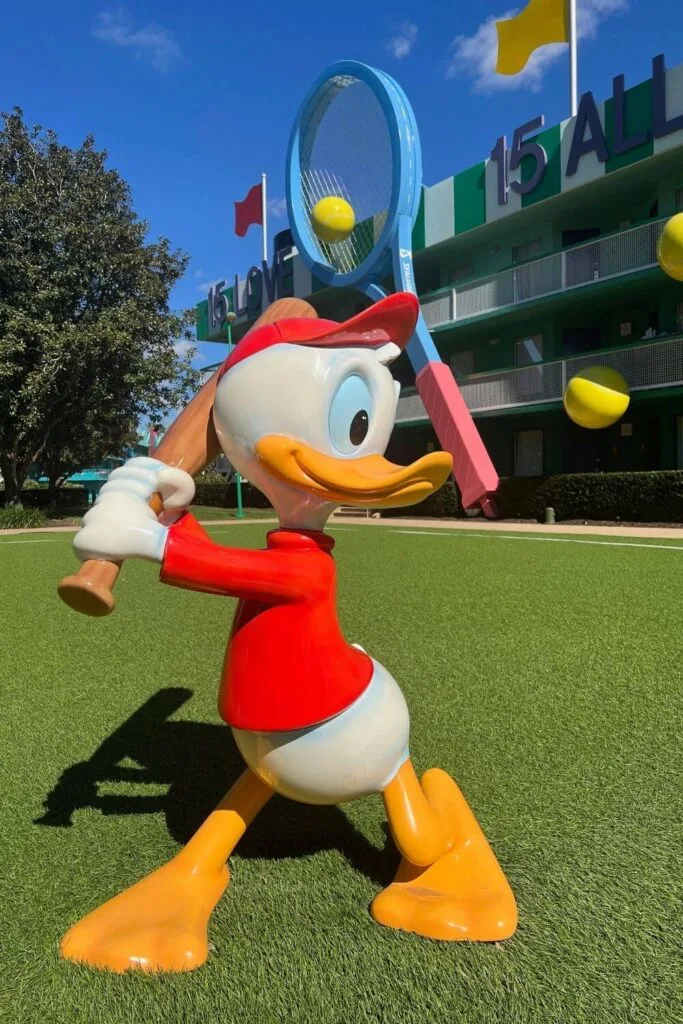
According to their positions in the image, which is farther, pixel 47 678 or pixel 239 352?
pixel 47 678

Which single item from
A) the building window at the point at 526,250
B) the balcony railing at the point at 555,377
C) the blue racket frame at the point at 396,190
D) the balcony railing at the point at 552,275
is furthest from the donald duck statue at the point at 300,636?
the building window at the point at 526,250

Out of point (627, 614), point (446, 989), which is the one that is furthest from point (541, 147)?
point (446, 989)

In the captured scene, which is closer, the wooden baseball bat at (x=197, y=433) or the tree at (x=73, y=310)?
the wooden baseball bat at (x=197, y=433)

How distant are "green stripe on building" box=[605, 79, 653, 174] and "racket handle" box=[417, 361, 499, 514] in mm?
15337

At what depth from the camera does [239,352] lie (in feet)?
6.00

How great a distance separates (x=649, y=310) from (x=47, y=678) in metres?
17.7

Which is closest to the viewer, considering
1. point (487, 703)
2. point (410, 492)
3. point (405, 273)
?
point (410, 492)

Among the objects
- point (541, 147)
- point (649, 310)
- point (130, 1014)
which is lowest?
point (130, 1014)

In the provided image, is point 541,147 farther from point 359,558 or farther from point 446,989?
point 446,989

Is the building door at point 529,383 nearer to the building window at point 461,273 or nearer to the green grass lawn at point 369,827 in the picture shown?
the building window at point 461,273

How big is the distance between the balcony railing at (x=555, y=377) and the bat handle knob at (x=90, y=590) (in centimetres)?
1330

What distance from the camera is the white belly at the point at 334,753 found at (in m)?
1.73

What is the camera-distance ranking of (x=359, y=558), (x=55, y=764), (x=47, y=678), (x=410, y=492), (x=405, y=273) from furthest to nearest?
(x=359, y=558) < (x=405, y=273) < (x=47, y=678) < (x=55, y=764) < (x=410, y=492)

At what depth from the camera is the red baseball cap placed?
177cm
